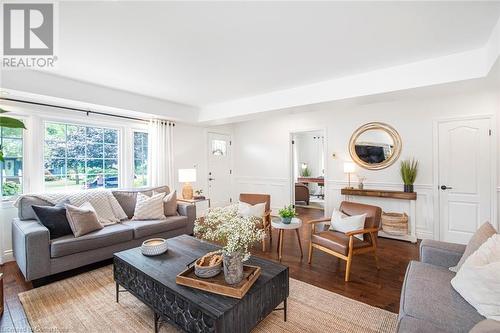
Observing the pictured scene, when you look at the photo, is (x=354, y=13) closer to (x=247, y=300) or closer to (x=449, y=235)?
(x=247, y=300)

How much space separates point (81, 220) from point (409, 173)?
15.8 ft

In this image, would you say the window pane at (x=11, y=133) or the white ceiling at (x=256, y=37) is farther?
the window pane at (x=11, y=133)

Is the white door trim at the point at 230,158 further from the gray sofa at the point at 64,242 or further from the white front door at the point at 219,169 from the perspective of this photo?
→ the gray sofa at the point at 64,242

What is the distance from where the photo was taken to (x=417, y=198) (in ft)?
13.2

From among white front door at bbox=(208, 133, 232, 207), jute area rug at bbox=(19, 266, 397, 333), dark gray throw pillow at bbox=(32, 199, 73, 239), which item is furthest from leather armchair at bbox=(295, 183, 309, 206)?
dark gray throw pillow at bbox=(32, 199, 73, 239)

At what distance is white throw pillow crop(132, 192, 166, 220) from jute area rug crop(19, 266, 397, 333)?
1175 millimetres

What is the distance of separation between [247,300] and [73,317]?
1596mm

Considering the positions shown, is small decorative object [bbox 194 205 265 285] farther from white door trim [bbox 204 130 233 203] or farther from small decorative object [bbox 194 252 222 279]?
white door trim [bbox 204 130 233 203]

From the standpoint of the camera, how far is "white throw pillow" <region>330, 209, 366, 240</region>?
9.20 feet

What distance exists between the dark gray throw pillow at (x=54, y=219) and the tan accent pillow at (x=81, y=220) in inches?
2.6

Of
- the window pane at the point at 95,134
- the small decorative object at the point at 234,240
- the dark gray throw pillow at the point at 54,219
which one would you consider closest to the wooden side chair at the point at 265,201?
the small decorative object at the point at 234,240

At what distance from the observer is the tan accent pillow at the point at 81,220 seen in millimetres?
2729

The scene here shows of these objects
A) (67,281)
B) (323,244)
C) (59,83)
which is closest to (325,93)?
(323,244)

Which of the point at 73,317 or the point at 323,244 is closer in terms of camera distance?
the point at 73,317
